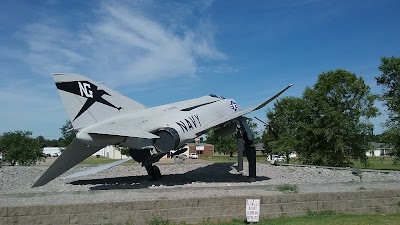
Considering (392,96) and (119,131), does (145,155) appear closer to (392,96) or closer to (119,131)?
(119,131)

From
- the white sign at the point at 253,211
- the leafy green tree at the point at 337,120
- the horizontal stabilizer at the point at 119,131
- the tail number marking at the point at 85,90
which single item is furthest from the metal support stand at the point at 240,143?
the leafy green tree at the point at 337,120

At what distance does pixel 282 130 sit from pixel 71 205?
182 feet

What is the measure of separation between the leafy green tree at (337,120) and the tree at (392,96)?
2.00 metres

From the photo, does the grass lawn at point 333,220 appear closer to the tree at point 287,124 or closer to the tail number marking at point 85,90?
the tail number marking at point 85,90

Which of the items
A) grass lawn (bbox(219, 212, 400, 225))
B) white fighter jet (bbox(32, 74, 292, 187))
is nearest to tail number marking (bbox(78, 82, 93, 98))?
white fighter jet (bbox(32, 74, 292, 187))

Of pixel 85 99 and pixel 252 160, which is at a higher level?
pixel 85 99

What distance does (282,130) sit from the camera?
6231cm

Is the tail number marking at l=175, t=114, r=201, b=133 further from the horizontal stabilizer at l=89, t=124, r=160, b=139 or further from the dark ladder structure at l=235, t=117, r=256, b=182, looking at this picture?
the horizontal stabilizer at l=89, t=124, r=160, b=139

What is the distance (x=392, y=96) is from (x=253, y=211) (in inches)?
1251

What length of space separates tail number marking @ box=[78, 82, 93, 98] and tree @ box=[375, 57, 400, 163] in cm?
2612

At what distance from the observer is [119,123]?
53.0 feet

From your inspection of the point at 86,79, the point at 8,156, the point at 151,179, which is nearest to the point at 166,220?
the point at 86,79

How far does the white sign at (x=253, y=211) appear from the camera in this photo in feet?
32.8

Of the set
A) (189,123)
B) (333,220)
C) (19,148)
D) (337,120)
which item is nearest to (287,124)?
(337,120)
